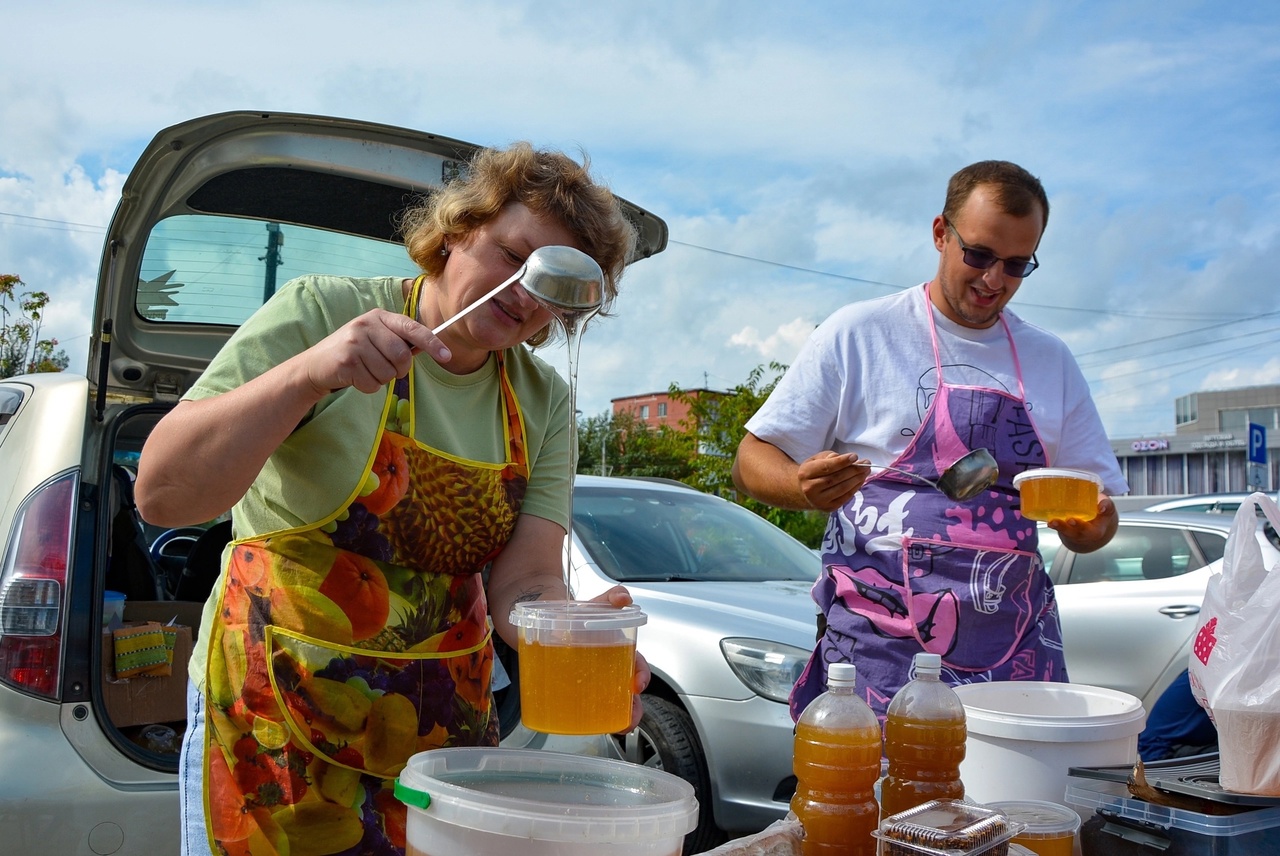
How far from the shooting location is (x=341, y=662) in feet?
5.80

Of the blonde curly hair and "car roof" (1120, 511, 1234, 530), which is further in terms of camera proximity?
"car roof" (1120, 511, 1234, 530)

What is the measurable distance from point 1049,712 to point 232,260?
2881 mm

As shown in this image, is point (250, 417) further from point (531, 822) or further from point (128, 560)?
point (128, 560)

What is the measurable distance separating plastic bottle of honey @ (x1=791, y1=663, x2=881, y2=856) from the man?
73 cm

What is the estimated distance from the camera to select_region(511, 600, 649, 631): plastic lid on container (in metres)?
1.58

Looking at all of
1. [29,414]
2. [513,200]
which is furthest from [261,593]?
[29,414]

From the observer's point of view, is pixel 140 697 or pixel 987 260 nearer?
pixel 987 260

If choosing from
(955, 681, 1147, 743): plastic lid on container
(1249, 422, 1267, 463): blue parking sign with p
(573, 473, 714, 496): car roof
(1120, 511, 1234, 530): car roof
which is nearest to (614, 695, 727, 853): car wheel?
(573, 473, 714, 496): car roof

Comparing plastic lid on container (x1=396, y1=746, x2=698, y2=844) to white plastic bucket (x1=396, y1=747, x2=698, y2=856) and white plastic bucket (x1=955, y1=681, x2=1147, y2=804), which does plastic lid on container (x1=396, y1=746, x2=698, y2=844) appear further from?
white plastic bucket (x1=955, y1=681, x2=1147, y2=804)

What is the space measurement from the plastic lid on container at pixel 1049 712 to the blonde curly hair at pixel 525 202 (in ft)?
3.53

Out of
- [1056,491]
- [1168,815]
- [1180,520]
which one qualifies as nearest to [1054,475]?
[1056,491]

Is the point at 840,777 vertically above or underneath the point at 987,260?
underneath

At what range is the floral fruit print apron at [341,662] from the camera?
5.72 feet

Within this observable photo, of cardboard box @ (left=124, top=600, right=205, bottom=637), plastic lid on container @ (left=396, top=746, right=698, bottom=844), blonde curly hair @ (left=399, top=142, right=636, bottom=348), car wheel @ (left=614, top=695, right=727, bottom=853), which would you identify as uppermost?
blonde curly hair @ (left=399, top=142, right=636, bottom=348)
